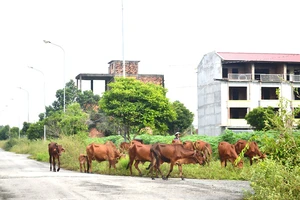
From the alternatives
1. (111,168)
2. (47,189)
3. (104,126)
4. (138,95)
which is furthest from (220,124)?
(47,189)

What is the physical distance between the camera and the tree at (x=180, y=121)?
76.3 meters

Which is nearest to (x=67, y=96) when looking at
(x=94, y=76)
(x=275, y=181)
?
(x=94, y=76)

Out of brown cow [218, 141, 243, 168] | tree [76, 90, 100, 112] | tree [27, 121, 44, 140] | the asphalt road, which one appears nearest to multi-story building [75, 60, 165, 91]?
tree [76, 90, 100, 112]

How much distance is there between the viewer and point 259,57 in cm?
6469

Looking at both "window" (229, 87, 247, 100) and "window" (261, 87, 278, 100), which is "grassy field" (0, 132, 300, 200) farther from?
"window" (261, 87, 278, 100)

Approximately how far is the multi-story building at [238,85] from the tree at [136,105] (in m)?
18.8

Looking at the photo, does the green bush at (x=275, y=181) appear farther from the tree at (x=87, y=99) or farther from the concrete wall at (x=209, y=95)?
the tree at (x=87, y=99)

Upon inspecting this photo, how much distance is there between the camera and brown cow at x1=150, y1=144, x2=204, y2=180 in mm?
20984

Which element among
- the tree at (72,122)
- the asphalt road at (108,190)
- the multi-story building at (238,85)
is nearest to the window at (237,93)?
the multi-story building at (238,85)

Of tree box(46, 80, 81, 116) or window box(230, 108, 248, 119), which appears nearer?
window box(230, 108, 248, 119)

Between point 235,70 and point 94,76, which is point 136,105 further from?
point 94,76

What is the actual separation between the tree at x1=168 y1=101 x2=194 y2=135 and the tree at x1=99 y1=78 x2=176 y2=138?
32272mm

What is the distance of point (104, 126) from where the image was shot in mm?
58938

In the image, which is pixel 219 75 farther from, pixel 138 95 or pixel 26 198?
pixel 26 198
